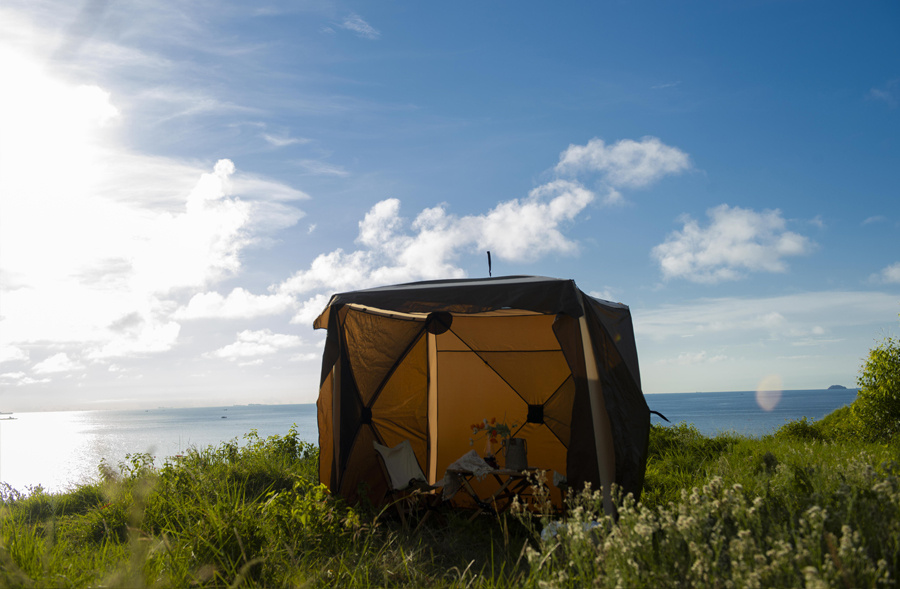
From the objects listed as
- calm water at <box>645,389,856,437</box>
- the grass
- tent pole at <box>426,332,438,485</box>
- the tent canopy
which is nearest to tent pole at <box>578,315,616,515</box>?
the tent canopy

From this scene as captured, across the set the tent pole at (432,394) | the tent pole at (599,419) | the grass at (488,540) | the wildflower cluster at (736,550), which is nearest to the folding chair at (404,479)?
the grass at (488,540)

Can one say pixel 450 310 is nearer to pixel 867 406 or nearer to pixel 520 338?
pixel 520 338

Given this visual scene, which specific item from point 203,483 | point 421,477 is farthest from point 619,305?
point 203,483

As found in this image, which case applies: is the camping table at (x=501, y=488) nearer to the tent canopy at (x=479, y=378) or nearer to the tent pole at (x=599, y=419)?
the tent canopy at (x=479, y=378)

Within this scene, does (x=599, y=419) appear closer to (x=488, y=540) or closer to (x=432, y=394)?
(x=488, y=540)

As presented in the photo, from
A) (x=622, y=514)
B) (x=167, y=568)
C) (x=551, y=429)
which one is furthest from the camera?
(x=551, y=429)

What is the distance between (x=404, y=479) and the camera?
4781 mm

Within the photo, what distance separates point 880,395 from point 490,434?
19.8 ft

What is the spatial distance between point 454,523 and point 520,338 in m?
1.97

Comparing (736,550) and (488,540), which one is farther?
(488,540)

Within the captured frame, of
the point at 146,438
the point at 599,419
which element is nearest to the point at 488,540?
the point at 599,419

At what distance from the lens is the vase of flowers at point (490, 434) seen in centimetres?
496

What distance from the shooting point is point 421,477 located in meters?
4.88

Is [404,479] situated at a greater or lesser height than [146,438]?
greater
